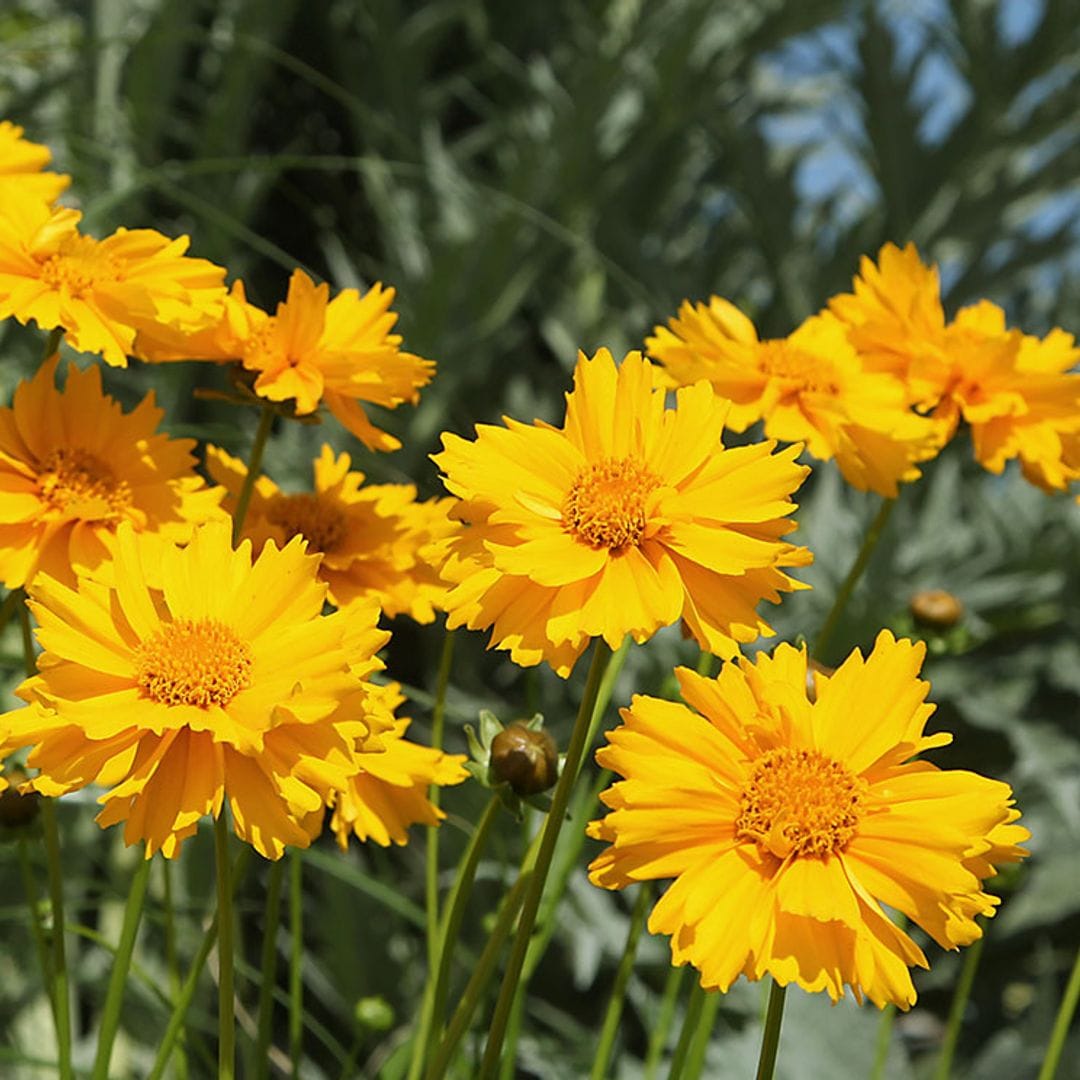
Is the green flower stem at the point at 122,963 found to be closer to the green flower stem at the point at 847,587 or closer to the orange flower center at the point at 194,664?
the orange flower center at the point at 194,664

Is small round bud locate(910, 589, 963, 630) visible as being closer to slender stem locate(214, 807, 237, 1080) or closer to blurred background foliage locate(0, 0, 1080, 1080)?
slender stem locate(214, 807, 237, 1080)

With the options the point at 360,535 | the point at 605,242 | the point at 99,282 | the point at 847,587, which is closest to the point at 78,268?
the point at 99,282

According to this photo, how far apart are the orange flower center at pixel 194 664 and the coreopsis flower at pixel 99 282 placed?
0.30ft

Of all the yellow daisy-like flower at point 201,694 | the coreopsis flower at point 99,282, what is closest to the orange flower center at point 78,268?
the coreopsis flower at point 99,282

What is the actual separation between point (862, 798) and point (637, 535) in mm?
76

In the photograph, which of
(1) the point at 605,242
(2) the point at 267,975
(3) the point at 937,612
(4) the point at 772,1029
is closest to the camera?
(4) the point at 772,1029

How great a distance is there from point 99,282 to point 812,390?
0.74 ft

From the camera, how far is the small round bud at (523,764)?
38cm

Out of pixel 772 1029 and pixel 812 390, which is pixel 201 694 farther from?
→ pixel 812 390

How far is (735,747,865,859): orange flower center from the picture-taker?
326mm

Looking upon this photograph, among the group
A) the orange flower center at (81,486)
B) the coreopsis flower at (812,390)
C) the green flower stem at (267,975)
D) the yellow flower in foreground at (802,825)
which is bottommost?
the green flower stem at (267,975)

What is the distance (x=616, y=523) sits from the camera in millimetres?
352

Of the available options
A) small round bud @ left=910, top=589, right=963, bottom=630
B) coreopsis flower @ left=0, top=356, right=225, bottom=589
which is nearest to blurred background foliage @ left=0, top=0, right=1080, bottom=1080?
small round bud @ left=910, top=589, right=963, bottom=630

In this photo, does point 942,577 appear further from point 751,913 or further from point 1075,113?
point 751,913
